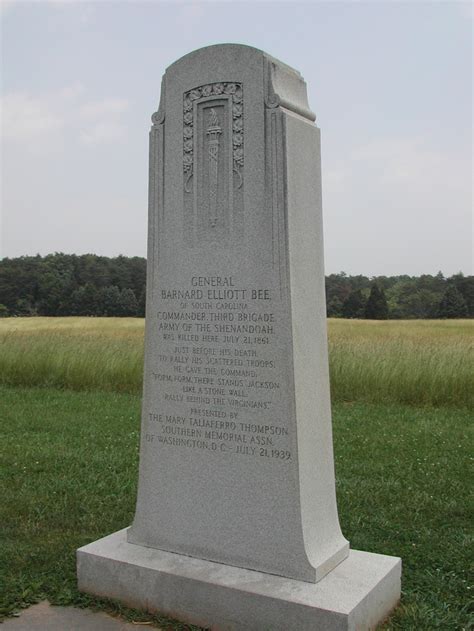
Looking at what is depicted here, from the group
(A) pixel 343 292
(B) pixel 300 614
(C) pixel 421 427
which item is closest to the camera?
(B) pixel 300 614

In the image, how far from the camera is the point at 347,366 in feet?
45.6

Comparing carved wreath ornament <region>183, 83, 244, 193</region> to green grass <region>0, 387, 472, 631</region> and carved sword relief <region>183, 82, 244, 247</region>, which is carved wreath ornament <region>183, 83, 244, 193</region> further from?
green grass <region>0, 387, 472, 631</region>

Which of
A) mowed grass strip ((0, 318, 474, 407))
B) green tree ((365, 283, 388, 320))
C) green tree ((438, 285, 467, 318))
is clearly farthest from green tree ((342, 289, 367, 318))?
mowed grass strip ((0, 318, 474, 407))

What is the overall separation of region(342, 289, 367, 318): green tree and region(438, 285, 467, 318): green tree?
4.50 m

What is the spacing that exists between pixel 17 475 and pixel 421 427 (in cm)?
549

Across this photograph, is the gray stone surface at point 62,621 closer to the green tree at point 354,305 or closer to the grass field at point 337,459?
the grass field at point 337,459

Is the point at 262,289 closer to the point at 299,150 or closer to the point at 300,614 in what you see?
the point at 299,150

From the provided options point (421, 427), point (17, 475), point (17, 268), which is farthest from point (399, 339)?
point (17, 268)

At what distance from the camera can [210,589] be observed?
4.19 m

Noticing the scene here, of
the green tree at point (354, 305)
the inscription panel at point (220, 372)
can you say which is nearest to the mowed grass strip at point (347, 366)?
the inscription panel at point (220, 372)

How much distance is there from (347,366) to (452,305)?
1075 inches

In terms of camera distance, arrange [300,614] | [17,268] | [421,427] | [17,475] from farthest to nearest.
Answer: [17,268] → [421,427] → [17,475] → [300,614]

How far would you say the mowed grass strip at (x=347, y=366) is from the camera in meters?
12.9

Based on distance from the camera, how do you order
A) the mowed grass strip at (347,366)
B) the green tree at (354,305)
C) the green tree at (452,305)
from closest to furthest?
1. the mowed grass strip at (347,366)
2. the green tree at (354,305)
3. the green tree at (452,305)
